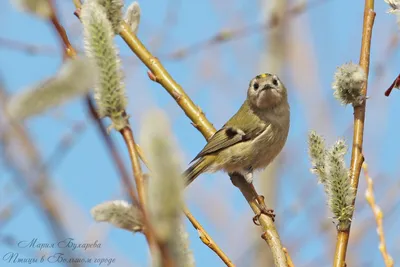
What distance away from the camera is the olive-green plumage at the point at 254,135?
371cm

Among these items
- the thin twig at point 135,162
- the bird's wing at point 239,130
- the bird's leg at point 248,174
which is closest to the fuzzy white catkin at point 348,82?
the thin twig at point 135,162

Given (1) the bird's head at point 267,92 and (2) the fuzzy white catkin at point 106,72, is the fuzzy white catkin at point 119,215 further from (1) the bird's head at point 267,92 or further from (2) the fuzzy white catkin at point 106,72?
(1) the bird's head at point 267,92

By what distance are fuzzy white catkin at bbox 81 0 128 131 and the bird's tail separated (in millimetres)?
2688

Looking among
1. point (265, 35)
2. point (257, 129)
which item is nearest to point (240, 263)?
point (257, 129)

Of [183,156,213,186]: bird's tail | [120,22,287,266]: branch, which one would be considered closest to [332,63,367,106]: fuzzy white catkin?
[120,22,287,266]: branch

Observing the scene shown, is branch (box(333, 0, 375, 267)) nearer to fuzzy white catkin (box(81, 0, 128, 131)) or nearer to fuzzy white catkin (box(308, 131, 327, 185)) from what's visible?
fuzzy white catkin (box(308, 131, 327, 185))

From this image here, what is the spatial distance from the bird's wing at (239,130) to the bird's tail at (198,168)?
7 centimetres

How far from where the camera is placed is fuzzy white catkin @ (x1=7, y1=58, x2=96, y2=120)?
83 cm

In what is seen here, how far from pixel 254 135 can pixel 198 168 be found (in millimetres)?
400

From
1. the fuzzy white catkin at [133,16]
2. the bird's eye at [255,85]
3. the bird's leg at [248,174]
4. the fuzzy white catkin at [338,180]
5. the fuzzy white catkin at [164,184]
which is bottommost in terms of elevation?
the fuzzy white catkin at [164,184]

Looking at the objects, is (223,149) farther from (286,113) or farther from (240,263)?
(240,263)

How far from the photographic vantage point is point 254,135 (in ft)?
12.8

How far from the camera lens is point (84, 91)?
86 centimetres

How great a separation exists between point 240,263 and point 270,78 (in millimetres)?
1464
